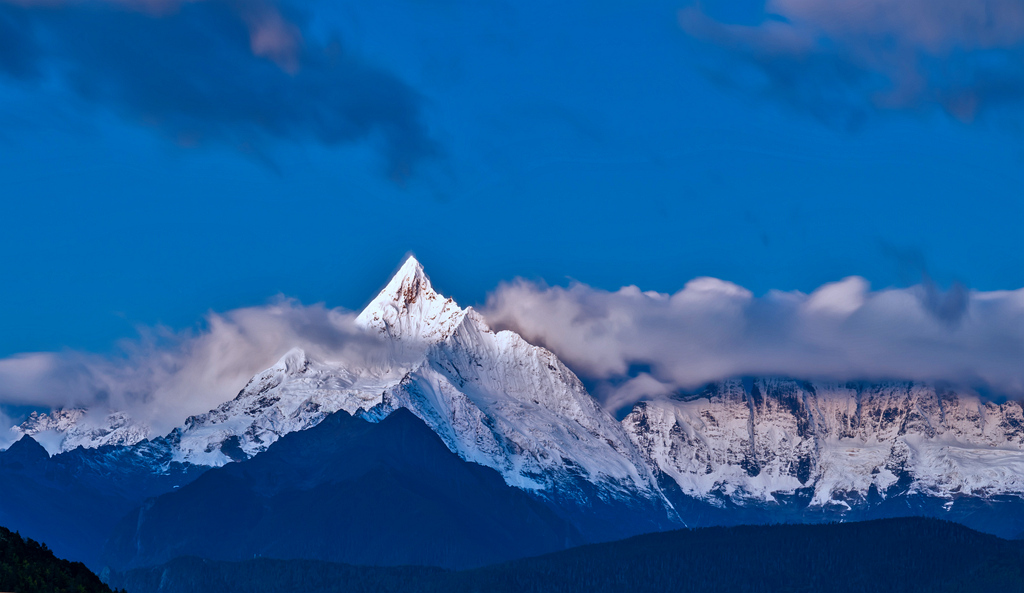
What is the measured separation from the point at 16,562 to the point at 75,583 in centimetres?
1056

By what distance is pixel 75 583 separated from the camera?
192 meters

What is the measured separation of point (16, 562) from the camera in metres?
196
